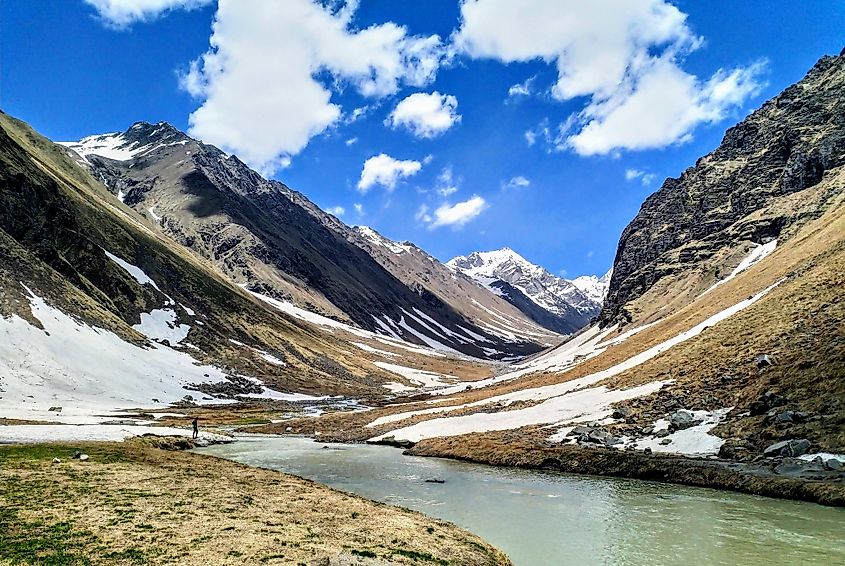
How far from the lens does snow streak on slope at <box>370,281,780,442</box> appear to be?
52000 mm

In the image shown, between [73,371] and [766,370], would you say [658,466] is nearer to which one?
[766,370]

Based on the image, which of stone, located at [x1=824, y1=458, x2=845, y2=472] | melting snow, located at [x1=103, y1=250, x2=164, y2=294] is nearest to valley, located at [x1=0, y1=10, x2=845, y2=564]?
stone, located at [x1=824, y1=458, x2=845, y2=472]

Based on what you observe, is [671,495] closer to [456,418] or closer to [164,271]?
[456,418]

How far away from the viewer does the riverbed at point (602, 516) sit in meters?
18.5

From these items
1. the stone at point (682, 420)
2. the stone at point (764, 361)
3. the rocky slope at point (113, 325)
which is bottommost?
the stone at point (682, 420)

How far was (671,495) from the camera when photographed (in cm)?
2791

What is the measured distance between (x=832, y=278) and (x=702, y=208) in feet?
365

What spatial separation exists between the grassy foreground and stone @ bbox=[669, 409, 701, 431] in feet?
86.6

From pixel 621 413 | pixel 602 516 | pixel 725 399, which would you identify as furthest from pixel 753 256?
pixel 602 516

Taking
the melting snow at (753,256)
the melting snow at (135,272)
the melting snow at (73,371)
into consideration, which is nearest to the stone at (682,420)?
the melting snow at (73,371)

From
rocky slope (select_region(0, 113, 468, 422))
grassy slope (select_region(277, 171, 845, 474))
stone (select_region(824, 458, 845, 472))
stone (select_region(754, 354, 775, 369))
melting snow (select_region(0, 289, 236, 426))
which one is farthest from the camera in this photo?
rocky slope (select_region(0, 113, 468, 422))

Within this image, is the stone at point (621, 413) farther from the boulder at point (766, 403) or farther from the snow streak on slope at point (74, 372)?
the snow streak on slope at point (74, 372)

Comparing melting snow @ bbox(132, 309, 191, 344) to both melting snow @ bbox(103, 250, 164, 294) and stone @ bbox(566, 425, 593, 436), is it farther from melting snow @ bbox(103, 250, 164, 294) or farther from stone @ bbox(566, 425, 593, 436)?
stone @ bbox(566, 425, 593, 436)

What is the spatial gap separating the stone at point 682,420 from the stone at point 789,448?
8165 mm
